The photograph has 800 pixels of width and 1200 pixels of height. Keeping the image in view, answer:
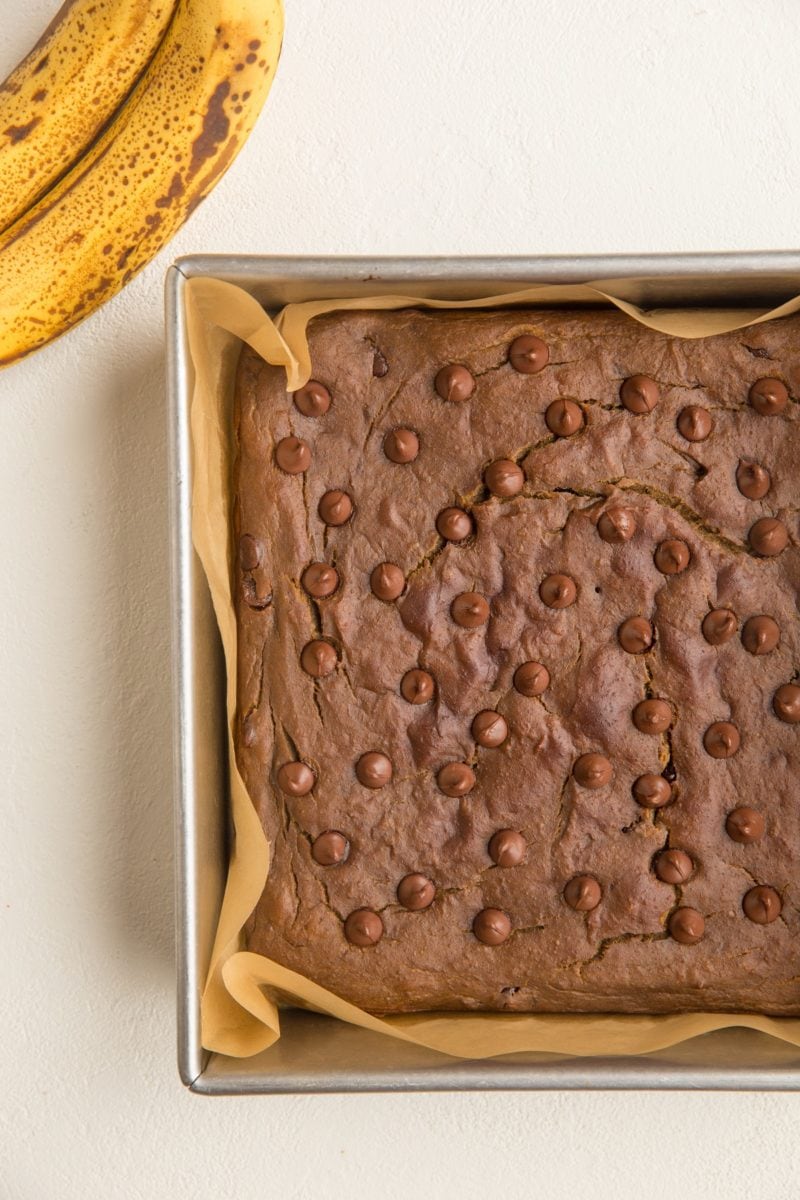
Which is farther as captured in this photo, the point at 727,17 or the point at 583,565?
the point at 727,17

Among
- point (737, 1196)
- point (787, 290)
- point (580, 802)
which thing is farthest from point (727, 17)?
point (737, 1196)

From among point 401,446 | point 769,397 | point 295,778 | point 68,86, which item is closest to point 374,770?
point 295,778

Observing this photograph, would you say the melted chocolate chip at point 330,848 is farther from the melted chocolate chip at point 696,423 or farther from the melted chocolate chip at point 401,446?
the melted chocolate chip at point 696,423

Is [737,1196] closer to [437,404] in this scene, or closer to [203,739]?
[203,739]

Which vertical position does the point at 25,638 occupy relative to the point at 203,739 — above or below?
above

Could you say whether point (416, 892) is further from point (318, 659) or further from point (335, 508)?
point (335, 508)

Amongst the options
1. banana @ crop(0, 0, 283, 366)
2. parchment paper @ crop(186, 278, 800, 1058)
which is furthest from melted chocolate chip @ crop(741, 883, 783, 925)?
banana @ crop(0, 0, 283, 366)

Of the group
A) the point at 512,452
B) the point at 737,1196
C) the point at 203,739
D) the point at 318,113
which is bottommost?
the point at 737,1196
